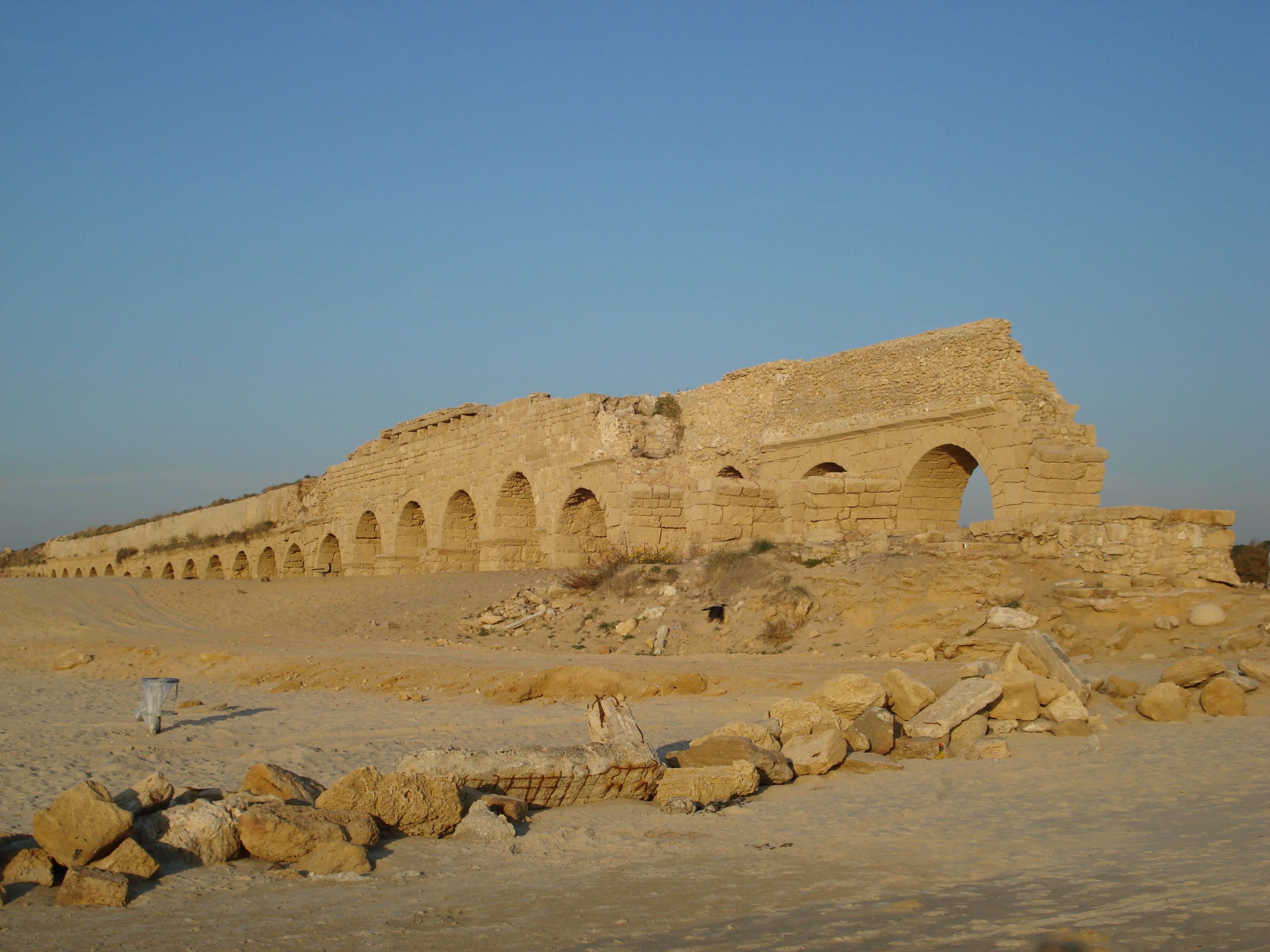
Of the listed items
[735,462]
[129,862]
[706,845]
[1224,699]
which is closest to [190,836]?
[129,862]

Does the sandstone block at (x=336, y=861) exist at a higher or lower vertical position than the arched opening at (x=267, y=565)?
lower

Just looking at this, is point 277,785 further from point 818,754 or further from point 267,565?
point 267,565

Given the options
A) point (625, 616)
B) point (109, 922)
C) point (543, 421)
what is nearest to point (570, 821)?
point (109, 922)

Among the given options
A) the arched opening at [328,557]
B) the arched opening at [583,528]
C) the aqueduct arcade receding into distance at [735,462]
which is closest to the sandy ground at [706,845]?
the aqueduct arcade receding into distance at [735,462]

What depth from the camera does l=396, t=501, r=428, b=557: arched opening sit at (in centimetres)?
2280

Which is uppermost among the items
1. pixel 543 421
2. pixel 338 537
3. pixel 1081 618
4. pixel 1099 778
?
pixel 543 421

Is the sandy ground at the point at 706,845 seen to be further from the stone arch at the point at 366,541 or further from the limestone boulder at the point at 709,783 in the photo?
the stone arch at the point at 366,541

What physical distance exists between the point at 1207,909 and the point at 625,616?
349 inches

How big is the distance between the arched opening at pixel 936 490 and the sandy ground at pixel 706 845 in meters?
8.22

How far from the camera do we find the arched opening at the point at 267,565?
100.0ft

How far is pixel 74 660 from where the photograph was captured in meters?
9.55

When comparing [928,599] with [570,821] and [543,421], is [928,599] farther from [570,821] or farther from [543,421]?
[543,421]

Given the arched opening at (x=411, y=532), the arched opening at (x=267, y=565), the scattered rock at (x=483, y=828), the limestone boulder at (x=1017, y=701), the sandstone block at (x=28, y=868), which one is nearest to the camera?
the sandstone block at (x=28, y=868)

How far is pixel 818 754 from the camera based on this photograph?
17.8 feet
